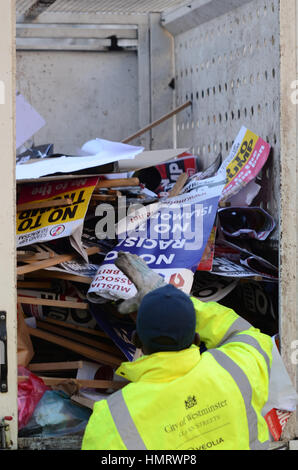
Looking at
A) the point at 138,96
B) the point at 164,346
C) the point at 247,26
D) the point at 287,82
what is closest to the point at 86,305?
the point at 164,346

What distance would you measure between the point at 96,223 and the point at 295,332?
91 cm

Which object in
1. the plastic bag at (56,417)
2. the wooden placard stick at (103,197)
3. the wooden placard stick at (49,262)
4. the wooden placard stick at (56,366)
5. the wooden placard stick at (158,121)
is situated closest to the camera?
the plastic bag at (56,417)

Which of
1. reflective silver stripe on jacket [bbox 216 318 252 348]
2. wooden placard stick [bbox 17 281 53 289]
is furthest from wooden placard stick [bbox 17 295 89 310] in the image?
reflective silver stripe on jacket [bbox 216 318 252 348]

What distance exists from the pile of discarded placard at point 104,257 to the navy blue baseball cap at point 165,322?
0.70m

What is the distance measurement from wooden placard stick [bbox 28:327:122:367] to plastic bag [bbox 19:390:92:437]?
182 mm

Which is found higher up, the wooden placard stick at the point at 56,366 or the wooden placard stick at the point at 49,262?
the wooden placard stick at the point at 49,262

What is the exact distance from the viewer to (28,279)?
2.54 m

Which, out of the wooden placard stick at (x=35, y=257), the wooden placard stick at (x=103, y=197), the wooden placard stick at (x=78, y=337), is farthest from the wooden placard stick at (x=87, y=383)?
the wooden placard stick at (x=103, y=197)

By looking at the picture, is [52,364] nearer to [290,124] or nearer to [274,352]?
[274,352]

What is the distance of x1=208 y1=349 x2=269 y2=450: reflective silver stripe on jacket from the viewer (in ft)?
5.27

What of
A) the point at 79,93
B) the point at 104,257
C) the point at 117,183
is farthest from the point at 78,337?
the point at 79,93

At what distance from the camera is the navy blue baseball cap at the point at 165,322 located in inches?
60.2

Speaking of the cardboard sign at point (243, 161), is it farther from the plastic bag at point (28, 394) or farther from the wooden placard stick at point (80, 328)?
the plastic bag at point (28, 394)

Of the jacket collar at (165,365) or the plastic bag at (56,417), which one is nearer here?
the jacket collar at (165,365)
